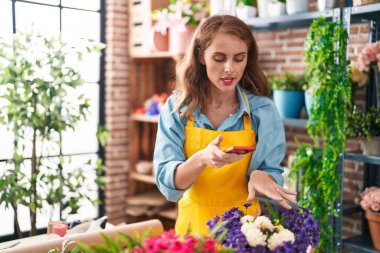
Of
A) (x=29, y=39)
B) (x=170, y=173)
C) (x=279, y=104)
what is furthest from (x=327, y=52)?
(x=29, y=39)

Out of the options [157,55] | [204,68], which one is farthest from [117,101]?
[204,68]

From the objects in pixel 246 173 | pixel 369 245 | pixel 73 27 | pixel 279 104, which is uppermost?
pixel 73 27

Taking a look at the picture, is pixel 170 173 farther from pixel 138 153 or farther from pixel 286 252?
pixel 138 153

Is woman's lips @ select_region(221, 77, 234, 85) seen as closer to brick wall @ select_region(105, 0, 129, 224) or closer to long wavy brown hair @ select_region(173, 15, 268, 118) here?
long wavy brown hair @ select_region(173, 15, 268, 118)

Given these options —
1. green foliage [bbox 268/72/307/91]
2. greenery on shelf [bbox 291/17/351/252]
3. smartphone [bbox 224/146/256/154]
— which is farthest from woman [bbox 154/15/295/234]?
green foliage [bbox 268/72/307/91]

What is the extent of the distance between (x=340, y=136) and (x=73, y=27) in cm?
261

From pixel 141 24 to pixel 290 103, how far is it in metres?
1.74

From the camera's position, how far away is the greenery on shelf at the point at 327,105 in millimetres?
2910

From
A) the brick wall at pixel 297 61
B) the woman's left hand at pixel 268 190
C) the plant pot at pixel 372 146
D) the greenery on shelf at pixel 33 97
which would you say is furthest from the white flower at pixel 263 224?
the brick wall at pixel 297 61

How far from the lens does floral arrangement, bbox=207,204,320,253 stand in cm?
130

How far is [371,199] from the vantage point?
2.98m

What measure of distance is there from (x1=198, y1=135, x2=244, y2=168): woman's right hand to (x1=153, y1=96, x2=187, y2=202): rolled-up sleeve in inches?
8.4

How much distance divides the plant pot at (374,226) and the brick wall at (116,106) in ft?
7.83

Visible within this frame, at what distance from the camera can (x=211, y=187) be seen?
2.05m
